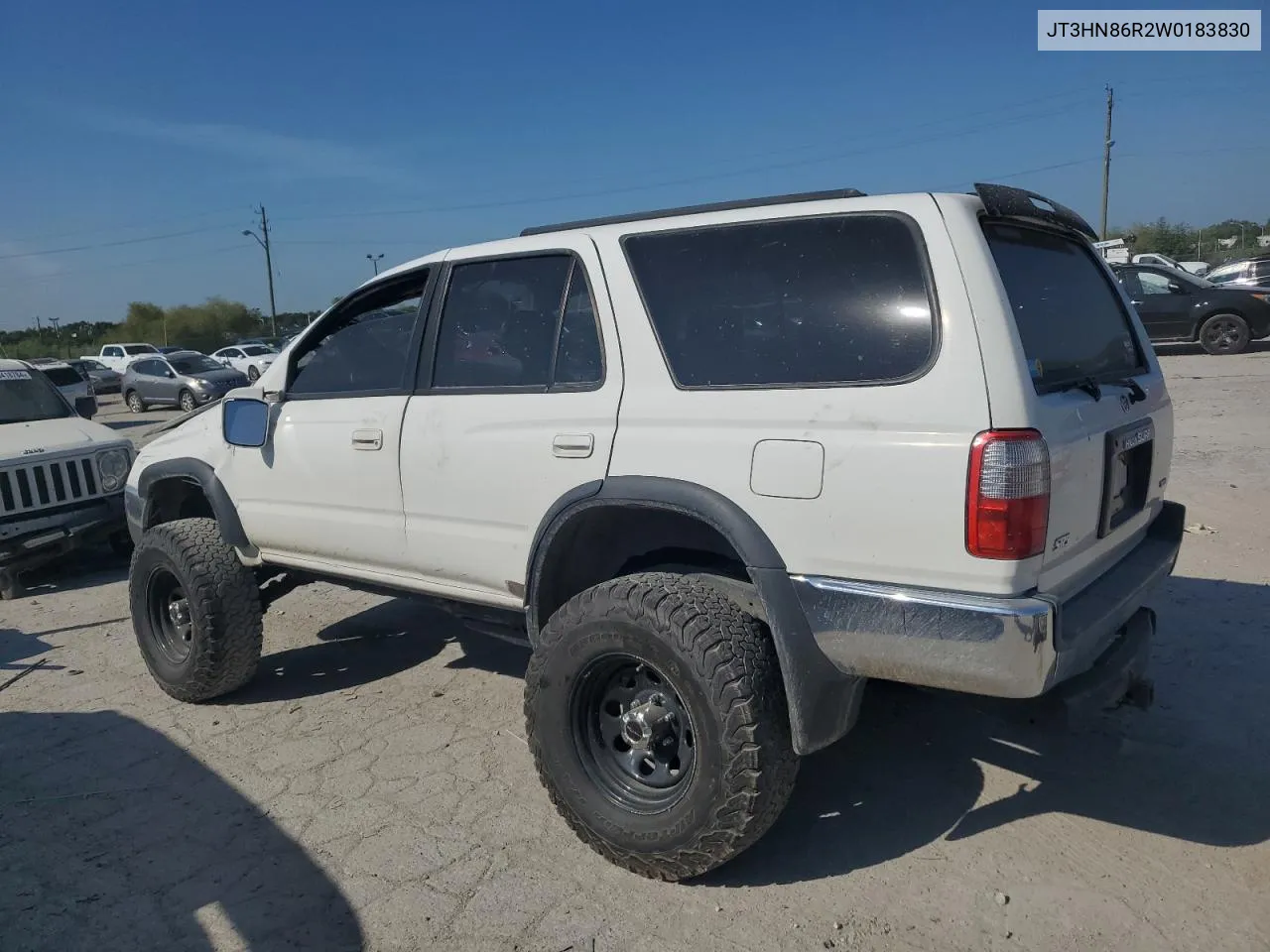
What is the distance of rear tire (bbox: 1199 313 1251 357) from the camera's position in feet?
51.5

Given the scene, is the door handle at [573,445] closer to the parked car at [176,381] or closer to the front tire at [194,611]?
the front tire at [194,611]

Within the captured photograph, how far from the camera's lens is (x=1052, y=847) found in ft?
9.61

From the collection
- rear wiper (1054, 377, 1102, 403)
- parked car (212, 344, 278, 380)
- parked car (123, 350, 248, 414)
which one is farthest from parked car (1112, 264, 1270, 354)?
parked car (212, 344, 278, 380)

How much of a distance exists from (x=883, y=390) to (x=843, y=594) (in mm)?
564

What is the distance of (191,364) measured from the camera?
77.6 ft

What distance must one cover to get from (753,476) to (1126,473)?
50.5 inches

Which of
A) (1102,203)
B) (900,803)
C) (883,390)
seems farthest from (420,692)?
(1102,203)

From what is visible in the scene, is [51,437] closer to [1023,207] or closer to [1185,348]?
[1023,207]

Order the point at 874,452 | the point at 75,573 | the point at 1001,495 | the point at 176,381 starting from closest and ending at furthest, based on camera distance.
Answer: the point at 1001,495
the point at 874,452
the point at 75,573
the point at 176,381

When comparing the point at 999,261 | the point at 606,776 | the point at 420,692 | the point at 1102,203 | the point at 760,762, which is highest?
the point at 1102,203

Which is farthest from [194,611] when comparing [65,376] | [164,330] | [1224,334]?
[164,330]

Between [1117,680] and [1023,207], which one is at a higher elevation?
[1023,207]

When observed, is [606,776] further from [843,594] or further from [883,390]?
[883,390]

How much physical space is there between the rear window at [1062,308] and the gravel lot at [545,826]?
1.07 m
